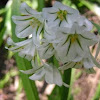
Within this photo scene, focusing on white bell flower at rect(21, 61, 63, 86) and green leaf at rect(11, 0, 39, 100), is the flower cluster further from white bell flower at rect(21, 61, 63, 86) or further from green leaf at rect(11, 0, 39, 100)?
green leaf at rect(11, 0, 39, 100)

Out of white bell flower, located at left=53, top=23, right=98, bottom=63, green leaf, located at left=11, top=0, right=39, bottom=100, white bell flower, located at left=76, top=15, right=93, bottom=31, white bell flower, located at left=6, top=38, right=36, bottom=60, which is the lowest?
green leaf, located at left=11, top=0, right=39, bottom=100

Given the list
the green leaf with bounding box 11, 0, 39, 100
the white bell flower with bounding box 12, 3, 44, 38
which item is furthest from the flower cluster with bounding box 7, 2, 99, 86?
the green leaf with bounding box 11, 0, 39, 100

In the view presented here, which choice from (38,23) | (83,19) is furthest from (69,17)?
(38,23)

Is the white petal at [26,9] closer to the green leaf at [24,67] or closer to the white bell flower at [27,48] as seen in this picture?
the white bell flower at [27,48]

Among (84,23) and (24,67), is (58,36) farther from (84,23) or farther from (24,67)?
(24,67)

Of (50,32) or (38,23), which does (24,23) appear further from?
(50,32)

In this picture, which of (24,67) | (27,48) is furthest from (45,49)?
(24,67)

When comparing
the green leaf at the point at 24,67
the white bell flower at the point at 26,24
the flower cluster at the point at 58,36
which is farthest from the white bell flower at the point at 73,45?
the green leaf at the point at 24,67
